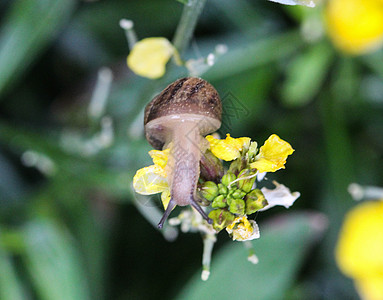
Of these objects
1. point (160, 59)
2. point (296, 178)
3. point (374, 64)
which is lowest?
point (296, 178)

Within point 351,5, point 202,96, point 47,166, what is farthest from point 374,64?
Result: point 202,96

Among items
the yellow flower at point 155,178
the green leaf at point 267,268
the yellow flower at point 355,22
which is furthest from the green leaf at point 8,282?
the yellow flower at point 355,22

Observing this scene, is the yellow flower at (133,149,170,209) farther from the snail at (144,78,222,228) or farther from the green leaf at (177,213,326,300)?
the green leaf at (177,213,326,300)

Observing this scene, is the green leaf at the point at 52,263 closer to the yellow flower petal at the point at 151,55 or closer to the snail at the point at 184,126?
the yellow flower petal at the point at 151,55

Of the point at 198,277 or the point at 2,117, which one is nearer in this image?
the point at 198,277

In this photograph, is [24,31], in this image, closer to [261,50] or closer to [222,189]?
[261,50]

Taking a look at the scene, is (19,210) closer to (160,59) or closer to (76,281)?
(76,281)

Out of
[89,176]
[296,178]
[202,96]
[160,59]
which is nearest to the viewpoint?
[202,96]

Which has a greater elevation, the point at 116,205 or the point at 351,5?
the point at 351,5
